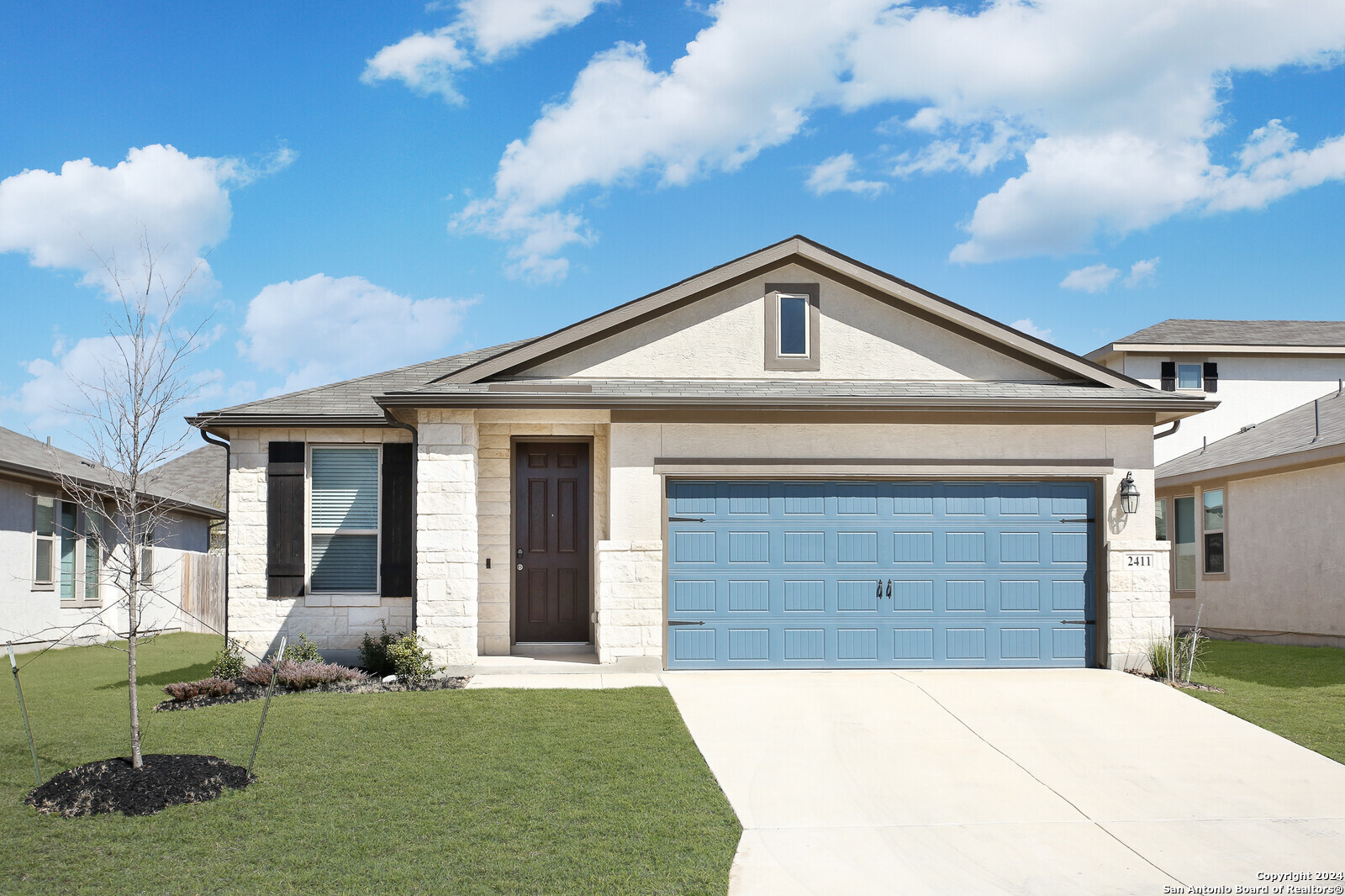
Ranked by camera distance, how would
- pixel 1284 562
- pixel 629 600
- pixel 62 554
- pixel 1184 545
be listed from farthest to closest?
pixel 1184 545
pixel 62 554
pixel 1284 562
pixel 629 600

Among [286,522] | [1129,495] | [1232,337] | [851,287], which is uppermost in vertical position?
[1232,337]

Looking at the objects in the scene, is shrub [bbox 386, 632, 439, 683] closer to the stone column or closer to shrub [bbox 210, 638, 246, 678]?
the stone column

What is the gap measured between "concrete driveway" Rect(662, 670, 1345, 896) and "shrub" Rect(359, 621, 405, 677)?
3231 millimetres

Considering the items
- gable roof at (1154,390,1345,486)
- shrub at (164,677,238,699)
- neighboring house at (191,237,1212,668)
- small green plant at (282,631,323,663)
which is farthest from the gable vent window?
gable roof at (1154,390,1345,486)

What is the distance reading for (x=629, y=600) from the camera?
1034 centimetres

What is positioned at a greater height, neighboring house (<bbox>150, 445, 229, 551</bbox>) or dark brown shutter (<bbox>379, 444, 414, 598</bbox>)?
neighboring house (<bbox>150, 445, 229, 551</bbox>)

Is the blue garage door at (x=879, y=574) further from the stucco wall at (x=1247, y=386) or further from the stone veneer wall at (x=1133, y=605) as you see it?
the stucco wall at (x=1247, y=386)

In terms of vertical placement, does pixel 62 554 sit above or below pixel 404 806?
above

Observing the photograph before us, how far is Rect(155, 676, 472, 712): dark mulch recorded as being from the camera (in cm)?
944

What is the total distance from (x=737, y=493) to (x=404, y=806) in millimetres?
5737

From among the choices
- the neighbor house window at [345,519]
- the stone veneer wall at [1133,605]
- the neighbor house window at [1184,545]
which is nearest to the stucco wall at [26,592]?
the neighbor house window at [345,519]

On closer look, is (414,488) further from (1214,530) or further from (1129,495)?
(1214,530)

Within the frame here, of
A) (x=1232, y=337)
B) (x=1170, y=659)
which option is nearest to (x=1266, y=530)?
(x=1170, y=659)

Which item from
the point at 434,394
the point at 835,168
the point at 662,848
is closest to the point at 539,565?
the point at 434,394
